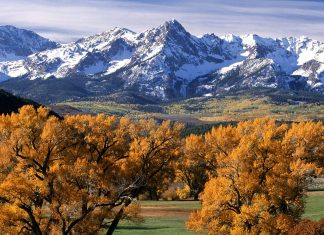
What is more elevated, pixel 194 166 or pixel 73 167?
pixel 73 167

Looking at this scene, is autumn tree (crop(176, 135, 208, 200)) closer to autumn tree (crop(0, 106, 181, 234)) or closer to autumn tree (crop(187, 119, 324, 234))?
autumn tree (crop(0, 106, 181, 234))

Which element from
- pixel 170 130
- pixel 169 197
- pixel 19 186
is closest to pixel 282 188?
pixel 170 130

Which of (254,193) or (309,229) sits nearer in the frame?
(309,229)

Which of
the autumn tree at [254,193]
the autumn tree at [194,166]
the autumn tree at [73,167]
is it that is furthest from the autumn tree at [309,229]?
the autumn tree at [194,166]

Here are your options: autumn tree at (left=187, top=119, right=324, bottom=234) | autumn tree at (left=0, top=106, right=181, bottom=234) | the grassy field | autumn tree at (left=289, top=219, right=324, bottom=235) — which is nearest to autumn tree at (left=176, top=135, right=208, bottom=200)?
the grassy field

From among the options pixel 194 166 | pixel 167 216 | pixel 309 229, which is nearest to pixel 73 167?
pixel 309 229

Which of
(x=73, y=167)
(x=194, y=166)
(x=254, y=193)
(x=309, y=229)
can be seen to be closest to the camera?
(x=309, y=229)

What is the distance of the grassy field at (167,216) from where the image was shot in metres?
61.2

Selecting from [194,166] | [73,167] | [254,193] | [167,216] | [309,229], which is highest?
[73,167]

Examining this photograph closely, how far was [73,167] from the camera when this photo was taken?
47.2 metres

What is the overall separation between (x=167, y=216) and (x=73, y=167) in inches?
1286

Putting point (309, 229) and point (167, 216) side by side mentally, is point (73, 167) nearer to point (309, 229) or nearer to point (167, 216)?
point (309, 229)

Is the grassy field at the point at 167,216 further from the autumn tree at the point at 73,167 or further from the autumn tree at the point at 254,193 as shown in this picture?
the autumn tree at the point at 254,193

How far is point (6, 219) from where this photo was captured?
43.6 metres
